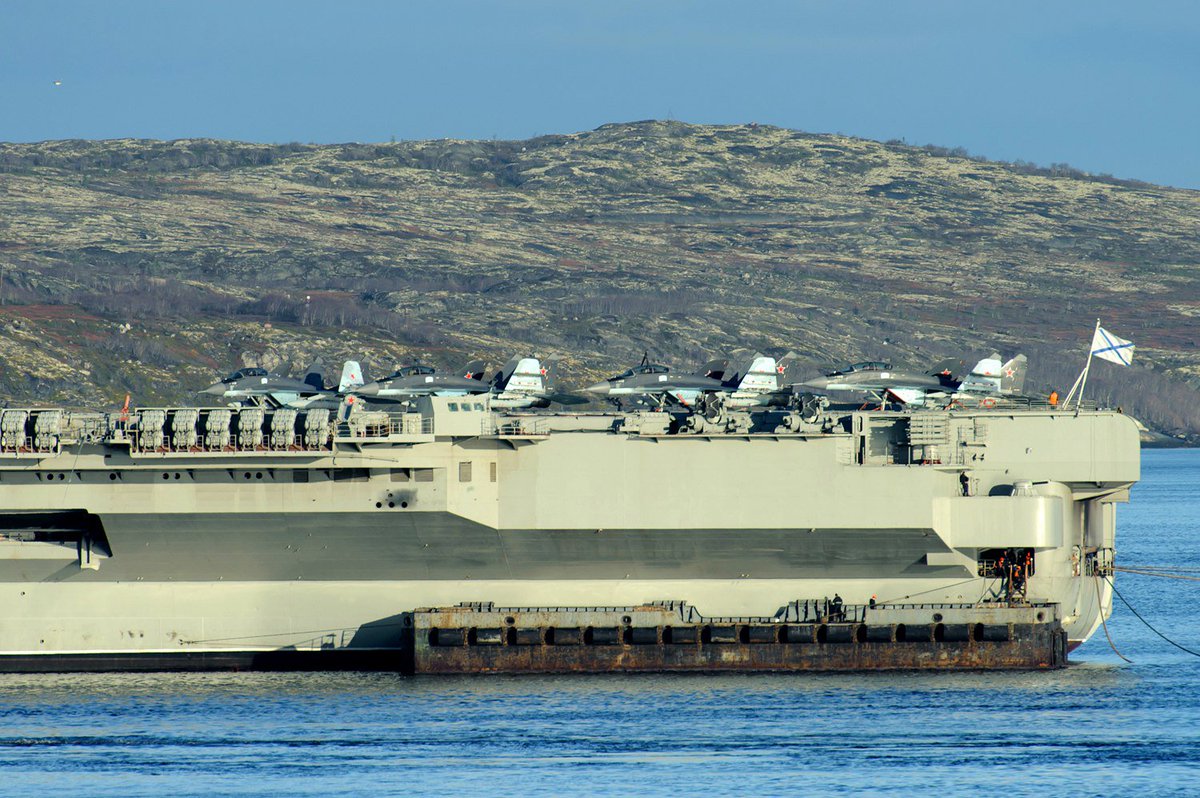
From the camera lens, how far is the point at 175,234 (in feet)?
575

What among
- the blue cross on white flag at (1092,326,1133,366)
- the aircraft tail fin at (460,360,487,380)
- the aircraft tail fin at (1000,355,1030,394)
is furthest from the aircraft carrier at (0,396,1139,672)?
the aircraft tail fin at (460,360,487,380)

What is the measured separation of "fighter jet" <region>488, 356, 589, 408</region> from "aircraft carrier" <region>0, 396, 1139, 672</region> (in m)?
7.90

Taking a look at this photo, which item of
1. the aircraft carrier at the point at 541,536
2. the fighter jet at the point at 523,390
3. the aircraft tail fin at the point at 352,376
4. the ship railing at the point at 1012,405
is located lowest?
the aircraft carrier at the point at 541,536

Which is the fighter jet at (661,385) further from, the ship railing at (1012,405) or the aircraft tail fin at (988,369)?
the aircraft tail fin at (988,369)

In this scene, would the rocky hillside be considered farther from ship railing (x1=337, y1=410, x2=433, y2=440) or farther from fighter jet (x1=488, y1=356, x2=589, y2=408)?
ship railing (x1=337, y1=410, x2=433, y2=440)

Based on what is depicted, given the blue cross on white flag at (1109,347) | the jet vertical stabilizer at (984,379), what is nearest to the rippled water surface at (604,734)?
the blue cross on white flag at (1109,347)

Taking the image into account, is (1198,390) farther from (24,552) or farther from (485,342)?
(24,552)

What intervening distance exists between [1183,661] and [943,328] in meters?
133

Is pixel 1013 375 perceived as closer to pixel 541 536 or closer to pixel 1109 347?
pixel 1109 347

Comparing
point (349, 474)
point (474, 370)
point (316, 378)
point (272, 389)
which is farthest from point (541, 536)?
point (474, 370)

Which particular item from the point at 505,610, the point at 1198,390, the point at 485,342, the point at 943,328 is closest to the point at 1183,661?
the point at 505,610

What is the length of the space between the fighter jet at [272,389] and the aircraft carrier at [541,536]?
8.09 m

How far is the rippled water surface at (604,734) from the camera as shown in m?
31.0

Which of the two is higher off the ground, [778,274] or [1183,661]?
[778,274]
